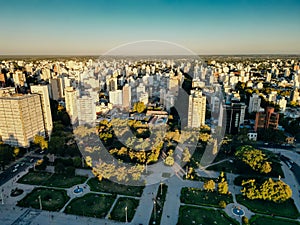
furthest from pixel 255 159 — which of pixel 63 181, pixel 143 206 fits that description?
pixel 63 181

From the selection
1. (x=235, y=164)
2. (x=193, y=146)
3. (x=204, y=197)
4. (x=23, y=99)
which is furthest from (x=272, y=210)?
(x=23, y=99)

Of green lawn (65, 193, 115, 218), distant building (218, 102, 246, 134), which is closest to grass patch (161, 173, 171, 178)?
green lawn (65, 193, 115, 218)

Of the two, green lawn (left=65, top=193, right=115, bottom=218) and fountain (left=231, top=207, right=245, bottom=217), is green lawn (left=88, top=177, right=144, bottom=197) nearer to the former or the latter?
green lawn (left=65, top=193, right=115, bottom=218)

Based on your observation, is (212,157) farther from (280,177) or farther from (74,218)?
(74,218)

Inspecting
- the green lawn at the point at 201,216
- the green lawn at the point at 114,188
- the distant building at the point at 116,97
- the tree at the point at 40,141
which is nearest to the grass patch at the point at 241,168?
the green lawn at the point at 201,216

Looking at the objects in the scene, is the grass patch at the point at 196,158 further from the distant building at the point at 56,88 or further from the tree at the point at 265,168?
the distant building at the point at 56,88

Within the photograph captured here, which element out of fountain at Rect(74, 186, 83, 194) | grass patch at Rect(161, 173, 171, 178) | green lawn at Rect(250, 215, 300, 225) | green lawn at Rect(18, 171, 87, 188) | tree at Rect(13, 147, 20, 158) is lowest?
green lawn at Rect(250, 215, 300, 225)
